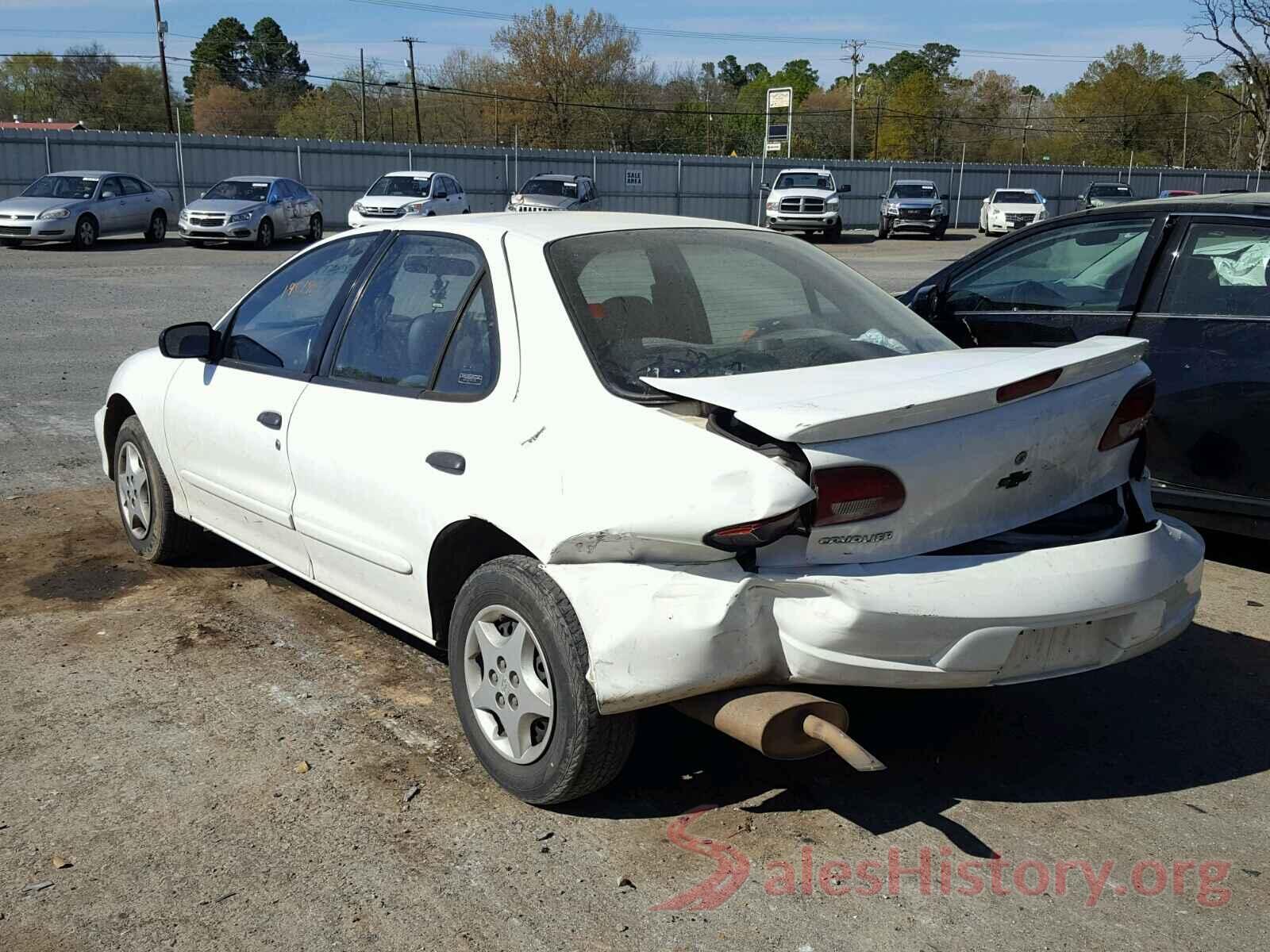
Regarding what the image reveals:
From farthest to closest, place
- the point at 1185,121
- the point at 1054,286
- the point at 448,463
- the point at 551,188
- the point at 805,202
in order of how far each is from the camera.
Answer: the point at 1185,121 < the point at 805,202 < the point at 551,188 < the point at 1054,286 < the point at 448,463

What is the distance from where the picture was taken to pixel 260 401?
4.70 m

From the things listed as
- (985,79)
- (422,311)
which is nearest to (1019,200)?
(422,311)

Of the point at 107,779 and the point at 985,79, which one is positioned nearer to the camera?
the point at 107,779

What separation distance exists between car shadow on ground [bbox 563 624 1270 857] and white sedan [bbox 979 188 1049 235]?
112 feet

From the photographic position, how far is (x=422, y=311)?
4.18 metres

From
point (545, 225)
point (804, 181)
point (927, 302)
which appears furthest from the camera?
point (804, 181)

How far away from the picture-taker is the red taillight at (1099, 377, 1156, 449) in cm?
373

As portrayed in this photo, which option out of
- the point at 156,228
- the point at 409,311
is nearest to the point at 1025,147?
the point at 156,228

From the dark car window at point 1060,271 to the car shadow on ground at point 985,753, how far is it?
216 cm

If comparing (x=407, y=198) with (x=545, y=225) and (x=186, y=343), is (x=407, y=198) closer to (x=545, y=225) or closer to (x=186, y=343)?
(x=186, y=343)

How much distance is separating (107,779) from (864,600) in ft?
7.45

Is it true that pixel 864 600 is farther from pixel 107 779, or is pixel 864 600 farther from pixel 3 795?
pixel 3 795

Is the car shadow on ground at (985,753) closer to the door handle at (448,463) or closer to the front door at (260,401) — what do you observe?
the door handle at (448,463)

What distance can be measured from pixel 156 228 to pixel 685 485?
26932mm
